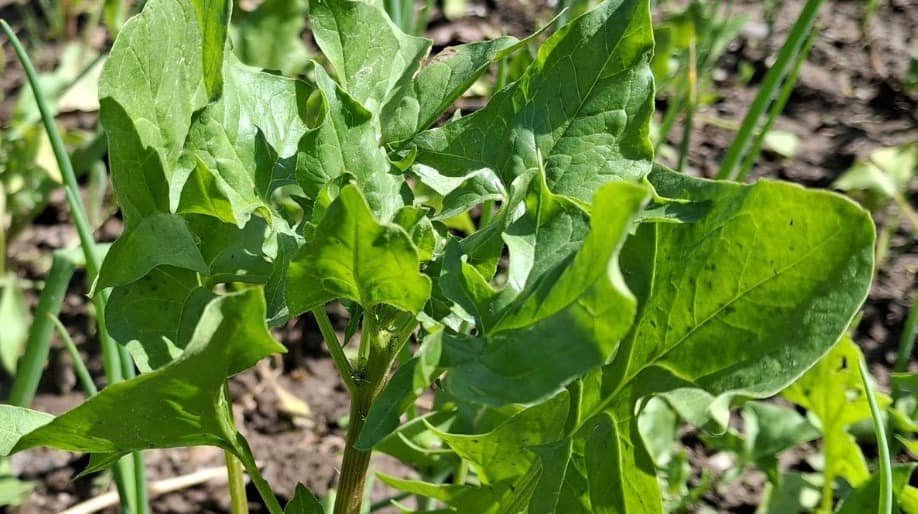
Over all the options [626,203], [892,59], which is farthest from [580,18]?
[892,59]

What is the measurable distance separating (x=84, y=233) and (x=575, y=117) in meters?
0.53

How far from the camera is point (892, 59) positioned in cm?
254

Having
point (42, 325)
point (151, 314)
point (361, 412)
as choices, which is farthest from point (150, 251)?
point (42, 325)

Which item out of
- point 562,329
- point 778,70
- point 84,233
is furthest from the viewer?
point 778,70

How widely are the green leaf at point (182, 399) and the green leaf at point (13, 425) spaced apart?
2cm

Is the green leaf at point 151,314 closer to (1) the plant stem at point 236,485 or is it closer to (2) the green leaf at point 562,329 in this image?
(1) the plant stem at point 236,485

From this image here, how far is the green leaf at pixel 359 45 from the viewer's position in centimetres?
86

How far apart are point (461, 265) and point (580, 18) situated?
237mm

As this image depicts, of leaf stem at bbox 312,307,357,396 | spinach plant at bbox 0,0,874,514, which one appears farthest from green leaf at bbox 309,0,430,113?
leaf stem at bbox 312,307,357,396

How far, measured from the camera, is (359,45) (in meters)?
0.87

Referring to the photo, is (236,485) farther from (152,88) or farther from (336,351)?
(152,88)

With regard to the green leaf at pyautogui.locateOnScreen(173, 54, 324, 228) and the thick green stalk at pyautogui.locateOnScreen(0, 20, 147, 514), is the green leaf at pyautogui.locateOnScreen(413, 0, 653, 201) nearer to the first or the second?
the green leaf at pyautogui.locateOnScreen(173, 54, 324, 228)

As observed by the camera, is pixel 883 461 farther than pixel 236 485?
No

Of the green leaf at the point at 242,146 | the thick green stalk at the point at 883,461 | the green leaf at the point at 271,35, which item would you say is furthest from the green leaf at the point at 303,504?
the green leaf at the point at 271,35
